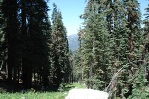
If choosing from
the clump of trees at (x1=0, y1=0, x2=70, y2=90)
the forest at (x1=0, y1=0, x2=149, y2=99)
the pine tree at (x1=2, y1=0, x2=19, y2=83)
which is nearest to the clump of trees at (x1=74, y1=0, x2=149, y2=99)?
the forest at (x1=0, y1=0, x2=149, y2=99)

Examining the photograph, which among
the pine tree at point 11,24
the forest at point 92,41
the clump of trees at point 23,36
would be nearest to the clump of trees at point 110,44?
the forest at point 92,41

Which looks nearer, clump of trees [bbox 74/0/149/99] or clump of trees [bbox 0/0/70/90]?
clump of trees [bbox 0/0/70/90]

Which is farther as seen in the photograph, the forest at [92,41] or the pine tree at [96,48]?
the pine tree at [96,48]

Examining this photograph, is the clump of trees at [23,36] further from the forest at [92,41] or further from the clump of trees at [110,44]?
the clump of trees at [110,44]

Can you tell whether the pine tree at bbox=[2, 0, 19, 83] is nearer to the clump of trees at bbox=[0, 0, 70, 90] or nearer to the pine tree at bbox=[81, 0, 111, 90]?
the clump of trees at bbox=[0, 0, 70, 90]

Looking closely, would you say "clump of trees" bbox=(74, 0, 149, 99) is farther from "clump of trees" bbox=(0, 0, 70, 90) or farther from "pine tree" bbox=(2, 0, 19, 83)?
"pine tree" bbox=(2, 0, 19, 83)

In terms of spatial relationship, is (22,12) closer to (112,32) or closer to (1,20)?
(1,20)

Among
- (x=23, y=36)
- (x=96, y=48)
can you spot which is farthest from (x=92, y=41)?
(x=23, y=36)

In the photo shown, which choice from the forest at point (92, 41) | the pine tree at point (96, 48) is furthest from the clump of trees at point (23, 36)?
the pine tree at point (96, 48)

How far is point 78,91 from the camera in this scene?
13.6 metres

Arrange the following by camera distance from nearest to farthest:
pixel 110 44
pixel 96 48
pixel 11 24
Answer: pixel 11 24
pixel 96 48
pixel 110 44

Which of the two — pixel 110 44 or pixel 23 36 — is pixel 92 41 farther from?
pixel 23 36

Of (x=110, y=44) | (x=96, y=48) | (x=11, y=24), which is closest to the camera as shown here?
(x=11, y=24)

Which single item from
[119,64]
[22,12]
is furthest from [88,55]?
[22,12]
